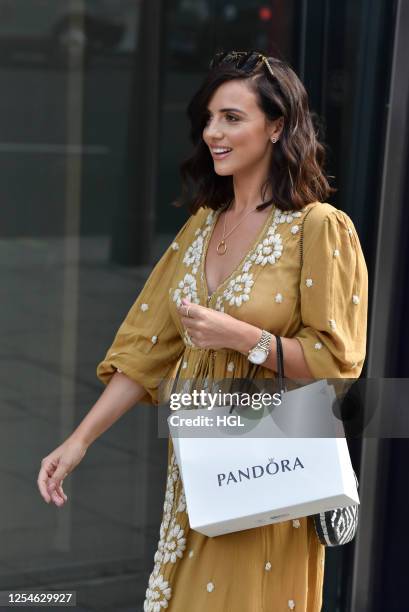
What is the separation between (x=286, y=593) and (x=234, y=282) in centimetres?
69

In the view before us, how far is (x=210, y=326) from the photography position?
2.45 m

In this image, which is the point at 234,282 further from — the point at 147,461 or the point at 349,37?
the point at 147,461

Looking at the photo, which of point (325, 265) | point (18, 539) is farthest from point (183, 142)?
point (325, 265)

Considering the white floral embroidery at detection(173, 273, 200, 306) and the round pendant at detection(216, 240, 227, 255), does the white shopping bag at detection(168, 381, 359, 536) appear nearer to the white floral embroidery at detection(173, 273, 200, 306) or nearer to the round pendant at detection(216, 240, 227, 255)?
the white floral embroidery at detection(173, 273, 200, 306)

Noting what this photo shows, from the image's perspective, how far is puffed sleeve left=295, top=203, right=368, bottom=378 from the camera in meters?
2.50

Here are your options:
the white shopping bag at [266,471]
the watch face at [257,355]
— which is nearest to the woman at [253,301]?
the watch face at [257,355]

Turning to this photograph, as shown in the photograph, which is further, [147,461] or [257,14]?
[147,461]

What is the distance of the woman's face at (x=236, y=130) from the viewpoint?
2.61 metres

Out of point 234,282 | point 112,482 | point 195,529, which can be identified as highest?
point 234,282

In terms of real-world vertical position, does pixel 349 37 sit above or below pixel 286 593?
above

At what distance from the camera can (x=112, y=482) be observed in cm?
432

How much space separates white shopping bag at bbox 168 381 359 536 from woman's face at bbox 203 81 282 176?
1.75ft

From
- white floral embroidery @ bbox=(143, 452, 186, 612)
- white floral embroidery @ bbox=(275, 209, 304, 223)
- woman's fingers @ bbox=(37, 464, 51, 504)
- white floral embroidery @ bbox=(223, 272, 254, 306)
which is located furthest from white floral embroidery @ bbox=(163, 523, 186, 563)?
white floral embroidery @ bbox=(275, 209, 304, 223)

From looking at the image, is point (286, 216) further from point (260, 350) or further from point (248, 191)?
point (260, 350)
